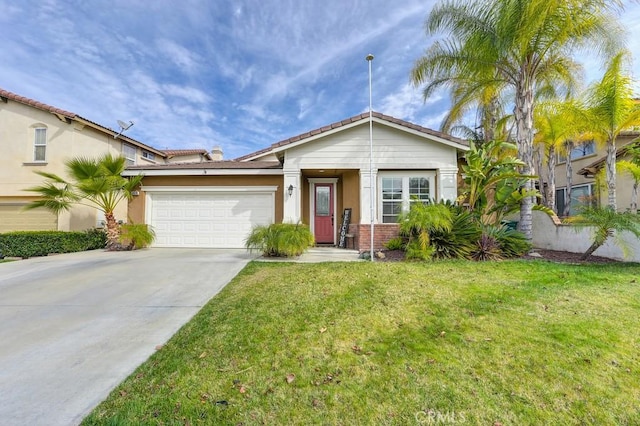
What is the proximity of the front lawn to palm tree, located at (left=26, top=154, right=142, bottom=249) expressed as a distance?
8.17 metres

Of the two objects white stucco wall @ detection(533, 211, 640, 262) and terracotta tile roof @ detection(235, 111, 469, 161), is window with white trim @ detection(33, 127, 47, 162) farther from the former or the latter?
white stucco wall @ detection(533, 211, 640, 262)

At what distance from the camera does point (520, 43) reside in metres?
8.23

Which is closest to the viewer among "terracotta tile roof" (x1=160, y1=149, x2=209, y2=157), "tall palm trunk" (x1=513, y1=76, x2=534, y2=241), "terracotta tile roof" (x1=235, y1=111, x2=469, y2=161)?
"tall palm trunk" (x1=513, y1=76, x2=534, y2=241)

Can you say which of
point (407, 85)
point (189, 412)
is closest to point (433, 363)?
point (189, 412)

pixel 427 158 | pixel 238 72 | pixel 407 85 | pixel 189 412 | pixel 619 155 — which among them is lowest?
pixel 189 412

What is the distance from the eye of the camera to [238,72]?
14711mm

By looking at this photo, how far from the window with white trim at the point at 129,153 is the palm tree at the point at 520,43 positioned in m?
13.8

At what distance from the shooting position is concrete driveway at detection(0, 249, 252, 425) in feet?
8.12

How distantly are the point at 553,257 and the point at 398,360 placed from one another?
766cm

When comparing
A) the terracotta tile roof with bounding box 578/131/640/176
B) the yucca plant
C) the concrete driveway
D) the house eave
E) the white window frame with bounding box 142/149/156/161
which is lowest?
Answer: the concrete driveway

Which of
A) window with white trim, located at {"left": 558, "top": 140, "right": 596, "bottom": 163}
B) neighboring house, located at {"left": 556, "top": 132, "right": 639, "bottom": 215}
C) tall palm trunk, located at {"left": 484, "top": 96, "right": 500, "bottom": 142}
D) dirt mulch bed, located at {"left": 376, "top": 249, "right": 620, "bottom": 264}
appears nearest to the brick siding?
dirt mulch bed, located at {"left": 376, "top": 249, "right": 620, "bottom": 264}

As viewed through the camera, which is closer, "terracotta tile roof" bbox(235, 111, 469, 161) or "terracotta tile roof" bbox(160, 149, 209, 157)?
"terracotta tile roof" bbox(235, 111, 469, 161)

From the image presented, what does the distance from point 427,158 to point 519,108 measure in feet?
10.1

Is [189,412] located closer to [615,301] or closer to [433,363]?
[433,363]
